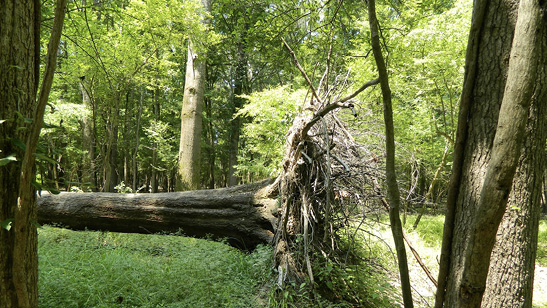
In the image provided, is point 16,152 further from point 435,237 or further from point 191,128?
point 435,237

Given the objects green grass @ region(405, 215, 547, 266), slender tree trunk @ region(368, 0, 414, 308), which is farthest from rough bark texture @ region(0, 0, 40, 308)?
green grass @ region(405, 215, 547, 266)

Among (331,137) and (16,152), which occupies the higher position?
(331,137)

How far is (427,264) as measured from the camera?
5.33m

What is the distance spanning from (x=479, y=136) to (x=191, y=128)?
273 inches

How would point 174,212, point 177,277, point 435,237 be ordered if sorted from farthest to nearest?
point 435,237 < point 174,212 < point 177,277

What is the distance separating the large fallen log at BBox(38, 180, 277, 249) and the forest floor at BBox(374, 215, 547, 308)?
181 centimetres

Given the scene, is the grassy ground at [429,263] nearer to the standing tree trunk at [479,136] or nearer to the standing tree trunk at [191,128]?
the standing tree trunk at [479,136]

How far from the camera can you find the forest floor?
13.2 feet

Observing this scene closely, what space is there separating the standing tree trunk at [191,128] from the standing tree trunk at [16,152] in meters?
6.27

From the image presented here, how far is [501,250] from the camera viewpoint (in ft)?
4.85

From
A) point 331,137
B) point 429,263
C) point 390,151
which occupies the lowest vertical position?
point 429,263

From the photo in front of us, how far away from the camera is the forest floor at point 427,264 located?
401 centimetres

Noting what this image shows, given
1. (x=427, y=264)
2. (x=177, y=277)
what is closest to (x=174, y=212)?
(x=177, y=277)

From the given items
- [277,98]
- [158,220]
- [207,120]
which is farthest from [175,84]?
[158,220]
